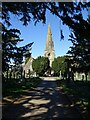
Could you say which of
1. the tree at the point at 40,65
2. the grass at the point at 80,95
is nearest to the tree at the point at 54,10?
the grass at the point at 80,95

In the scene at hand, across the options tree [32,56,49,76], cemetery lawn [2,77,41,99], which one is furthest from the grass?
tree [32,56,49,76]

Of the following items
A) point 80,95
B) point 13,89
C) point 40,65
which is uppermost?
point 40,65

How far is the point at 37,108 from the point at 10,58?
16.3 m

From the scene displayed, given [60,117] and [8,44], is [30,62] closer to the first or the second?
[8,44]

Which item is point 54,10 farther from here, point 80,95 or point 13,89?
point 13,89

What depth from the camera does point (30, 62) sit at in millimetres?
109812

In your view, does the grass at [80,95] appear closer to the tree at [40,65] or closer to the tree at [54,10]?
the tree at [54,10]

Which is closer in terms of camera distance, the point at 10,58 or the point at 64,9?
the point at 64,9

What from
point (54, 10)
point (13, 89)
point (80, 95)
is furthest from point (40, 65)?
point (54, 10)

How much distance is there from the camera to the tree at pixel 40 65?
317 ft

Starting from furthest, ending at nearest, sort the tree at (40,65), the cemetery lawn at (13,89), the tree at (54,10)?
the tree at (40,65)
the cemetery lawn at (13,89)
the tree at (54,10)

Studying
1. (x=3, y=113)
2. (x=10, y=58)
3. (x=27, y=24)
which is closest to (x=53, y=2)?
(x=27, y=24)

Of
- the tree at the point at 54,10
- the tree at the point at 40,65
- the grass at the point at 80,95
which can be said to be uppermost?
the tree at the point at 40,65

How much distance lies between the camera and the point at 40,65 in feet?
318
